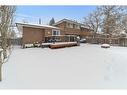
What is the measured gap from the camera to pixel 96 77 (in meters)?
3.91

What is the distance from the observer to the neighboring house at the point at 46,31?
11109mm

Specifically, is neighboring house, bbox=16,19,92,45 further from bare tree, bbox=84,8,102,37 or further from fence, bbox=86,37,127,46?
fence, bbox=86,37,127,46

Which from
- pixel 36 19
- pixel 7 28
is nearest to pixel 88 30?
pixel 36 19

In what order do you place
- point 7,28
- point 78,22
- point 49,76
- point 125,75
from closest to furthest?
point 49,76
point 125,75
point 7,28
point 78,22

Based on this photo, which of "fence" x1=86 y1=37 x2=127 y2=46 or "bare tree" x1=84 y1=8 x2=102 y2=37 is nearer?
"fence" x1=86 y1=37 x2=127 y2=46

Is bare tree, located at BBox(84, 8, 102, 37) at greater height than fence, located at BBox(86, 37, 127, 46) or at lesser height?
greater

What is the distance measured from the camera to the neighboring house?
437 inches

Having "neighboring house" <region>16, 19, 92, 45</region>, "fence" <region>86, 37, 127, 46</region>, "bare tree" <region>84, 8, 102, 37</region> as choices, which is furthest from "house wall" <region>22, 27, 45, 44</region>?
"bare tree" <region>84, 8, 102, 37</region>

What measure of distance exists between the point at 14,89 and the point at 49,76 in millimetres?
1057

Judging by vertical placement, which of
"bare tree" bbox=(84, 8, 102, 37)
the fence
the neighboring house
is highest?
"bare tree" bbox=(84, 8, 102, 37)

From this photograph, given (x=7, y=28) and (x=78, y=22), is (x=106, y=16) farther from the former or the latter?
(x=7, y=28)

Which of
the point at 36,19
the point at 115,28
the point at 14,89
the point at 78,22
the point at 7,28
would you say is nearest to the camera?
the point at 14,89

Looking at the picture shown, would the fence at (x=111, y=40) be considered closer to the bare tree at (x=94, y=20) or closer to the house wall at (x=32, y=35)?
the bare tree at (x=94, y=20)

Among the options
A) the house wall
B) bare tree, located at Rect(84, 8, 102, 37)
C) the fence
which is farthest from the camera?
bare tree, located at Rect(84, 8, 102, 37)
